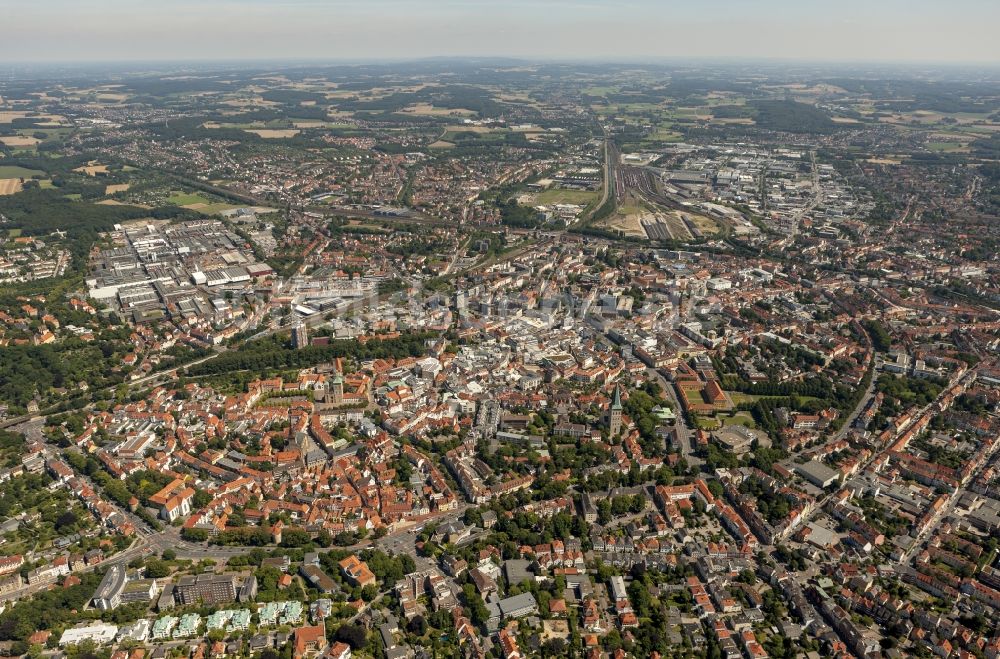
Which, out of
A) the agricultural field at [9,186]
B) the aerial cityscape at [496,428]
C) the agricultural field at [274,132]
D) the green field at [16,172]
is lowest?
the aerial cityscape at [496,428]

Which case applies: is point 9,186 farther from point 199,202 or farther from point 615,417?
point 615,417

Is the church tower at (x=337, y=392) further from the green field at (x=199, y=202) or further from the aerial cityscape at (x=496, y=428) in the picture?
the green field at (x=199, y=202)

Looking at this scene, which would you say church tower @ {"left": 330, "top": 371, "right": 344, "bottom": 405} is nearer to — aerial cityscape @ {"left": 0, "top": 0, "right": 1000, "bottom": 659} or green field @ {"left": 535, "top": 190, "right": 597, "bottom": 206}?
aerial cityscape @ {"left": 0, "top": 0, "right": 1000, "bottom": 659}

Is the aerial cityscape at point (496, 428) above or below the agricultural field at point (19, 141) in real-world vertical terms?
below

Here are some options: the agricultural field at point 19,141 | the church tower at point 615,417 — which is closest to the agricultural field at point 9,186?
the agricultural field at point 19,141

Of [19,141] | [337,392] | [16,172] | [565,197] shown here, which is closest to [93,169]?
[16,172]

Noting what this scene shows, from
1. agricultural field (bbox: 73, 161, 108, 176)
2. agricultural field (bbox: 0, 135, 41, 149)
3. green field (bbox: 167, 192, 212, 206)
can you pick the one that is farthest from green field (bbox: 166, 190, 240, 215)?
agricultural field (bbox: 0, 135, 41, 149)
